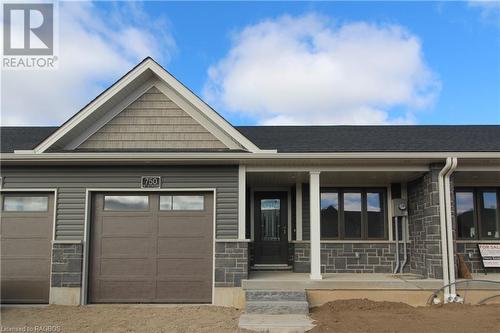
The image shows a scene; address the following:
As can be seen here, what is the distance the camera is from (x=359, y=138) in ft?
34.5

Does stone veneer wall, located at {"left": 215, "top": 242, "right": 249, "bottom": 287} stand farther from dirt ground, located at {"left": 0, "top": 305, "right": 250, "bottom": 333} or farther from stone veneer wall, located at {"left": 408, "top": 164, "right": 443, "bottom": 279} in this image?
stone veneer wall, located at {"left": 408, "top": 164, "right": 443, "bottom": 279}

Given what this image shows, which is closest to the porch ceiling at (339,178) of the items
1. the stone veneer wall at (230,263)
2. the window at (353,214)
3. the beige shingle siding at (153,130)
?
the window at (353,214)

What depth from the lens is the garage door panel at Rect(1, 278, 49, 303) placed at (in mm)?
8914

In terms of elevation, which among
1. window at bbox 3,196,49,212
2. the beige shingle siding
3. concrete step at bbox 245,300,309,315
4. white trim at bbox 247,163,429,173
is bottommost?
concrete step at bbox 245,300,309,315

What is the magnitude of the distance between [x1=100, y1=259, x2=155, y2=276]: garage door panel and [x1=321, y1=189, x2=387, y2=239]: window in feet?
13.3

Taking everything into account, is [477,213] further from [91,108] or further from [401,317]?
[91,108]

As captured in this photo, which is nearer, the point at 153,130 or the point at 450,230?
the point at 450,230

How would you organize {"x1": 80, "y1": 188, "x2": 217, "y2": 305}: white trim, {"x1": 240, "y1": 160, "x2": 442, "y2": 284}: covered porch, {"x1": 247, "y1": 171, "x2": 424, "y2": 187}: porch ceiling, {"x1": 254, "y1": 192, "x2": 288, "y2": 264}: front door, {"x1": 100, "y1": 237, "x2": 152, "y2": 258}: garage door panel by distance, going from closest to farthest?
1. {"x1": 80, "y1": 188, "x2": 217, "y2": 305}: white trim
2. {"x1": 100, "y1": 237, "x2": 152, "y2": 258}: garage door panel
3. {"x1": 247, "y1": 171, "x2": 424, "y2": 187}: porch ceiling
4. {"x1": 240, "y1": 160, "x2": 442, "y2": 284}: covered porch
5. {"x1": 254, "y1": 192, "x2": 288, "y2": 264}: front door

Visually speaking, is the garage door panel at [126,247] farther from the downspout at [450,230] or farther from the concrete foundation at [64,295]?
the downspout at [450,230]

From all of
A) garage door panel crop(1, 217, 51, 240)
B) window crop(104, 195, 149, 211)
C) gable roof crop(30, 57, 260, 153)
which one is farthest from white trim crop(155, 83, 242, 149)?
garage door panel crop(1, 217, 51, 240)

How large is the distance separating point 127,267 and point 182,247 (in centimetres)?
111

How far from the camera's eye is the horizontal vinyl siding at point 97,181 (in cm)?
896

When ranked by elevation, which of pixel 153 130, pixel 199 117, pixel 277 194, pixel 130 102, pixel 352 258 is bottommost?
pixel 352 258

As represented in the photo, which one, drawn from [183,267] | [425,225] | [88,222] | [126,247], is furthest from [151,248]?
[425,225]
